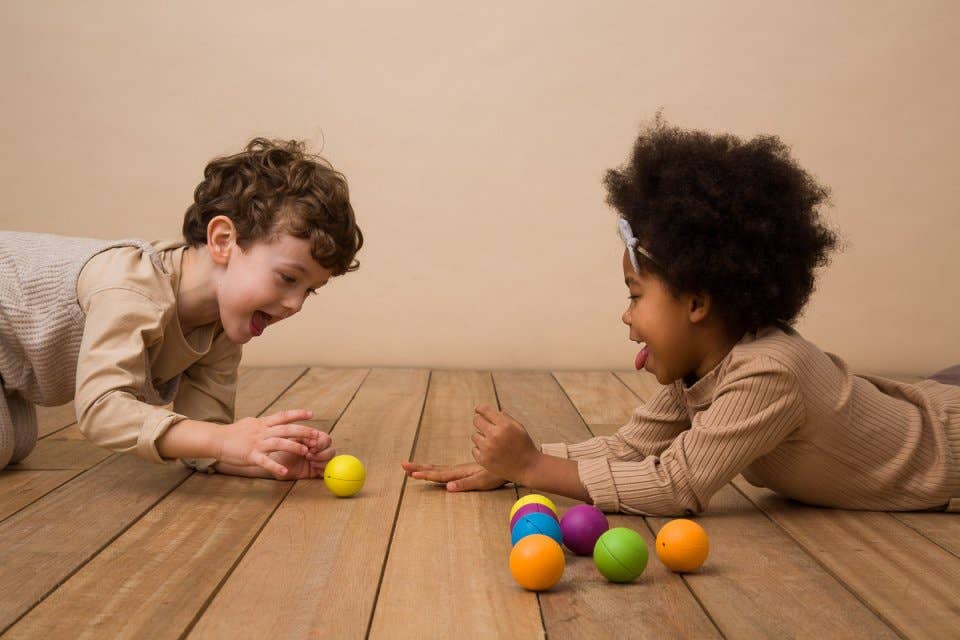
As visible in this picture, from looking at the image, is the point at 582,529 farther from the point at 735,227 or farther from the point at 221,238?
the point at 221,238

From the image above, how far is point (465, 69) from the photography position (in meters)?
4.07

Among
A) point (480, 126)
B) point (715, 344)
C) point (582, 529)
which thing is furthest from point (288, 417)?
point (480, 126)

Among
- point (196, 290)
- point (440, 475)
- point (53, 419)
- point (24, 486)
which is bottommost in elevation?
point (53, 419)

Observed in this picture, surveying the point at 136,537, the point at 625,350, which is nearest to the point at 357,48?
the point at 625,350

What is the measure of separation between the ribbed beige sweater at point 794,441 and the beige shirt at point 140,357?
0.94m

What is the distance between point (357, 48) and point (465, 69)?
44 cm

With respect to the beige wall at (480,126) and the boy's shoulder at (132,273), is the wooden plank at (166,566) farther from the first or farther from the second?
the beige wall at (480,126)

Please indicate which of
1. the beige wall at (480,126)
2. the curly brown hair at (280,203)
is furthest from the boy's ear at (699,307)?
the beige wall at (480,126)

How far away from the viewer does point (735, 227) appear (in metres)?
1.98

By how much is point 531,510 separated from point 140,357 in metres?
0.92

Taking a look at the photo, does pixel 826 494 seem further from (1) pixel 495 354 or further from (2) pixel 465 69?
(2) pixel 465 69

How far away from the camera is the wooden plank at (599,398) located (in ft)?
10.00

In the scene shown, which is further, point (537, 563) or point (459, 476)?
point (459, 476)

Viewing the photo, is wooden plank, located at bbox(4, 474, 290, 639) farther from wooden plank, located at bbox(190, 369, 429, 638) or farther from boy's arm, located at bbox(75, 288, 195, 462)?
boy's arm, located at bbox(75, 288, 195, 462)
